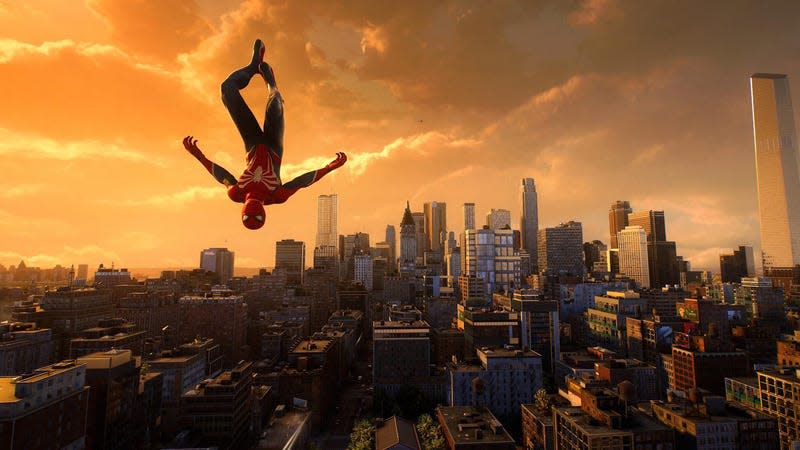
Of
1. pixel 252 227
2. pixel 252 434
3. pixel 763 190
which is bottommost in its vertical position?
pixel 252 434

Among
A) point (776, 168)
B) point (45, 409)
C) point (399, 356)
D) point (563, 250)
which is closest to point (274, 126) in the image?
point (45, 409)

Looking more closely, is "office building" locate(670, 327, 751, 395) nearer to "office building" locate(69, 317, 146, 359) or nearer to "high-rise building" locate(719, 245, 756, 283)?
"office building" locate(69, 317, 146, 359)

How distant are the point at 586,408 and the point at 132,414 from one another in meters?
46.6

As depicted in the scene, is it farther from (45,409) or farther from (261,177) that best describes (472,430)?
(261,177)

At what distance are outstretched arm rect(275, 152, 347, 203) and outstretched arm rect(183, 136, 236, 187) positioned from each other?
1031mm

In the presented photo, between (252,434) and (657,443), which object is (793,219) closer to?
(657,443)

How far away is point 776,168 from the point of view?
164m

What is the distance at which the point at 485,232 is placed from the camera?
430 feet

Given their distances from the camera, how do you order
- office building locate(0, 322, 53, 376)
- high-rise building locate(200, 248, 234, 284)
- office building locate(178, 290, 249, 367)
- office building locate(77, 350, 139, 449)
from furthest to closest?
high-rise building locate(200, 248, 234, 284) → office building locate(178, 290, 249, 367) → office building locate(0, 322, 53, 376) → office building locate(77, 350, 139, 449)

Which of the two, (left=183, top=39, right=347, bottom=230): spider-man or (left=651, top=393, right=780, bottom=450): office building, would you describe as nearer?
(left=183, top=39, right=347, bottom=230): spider-man

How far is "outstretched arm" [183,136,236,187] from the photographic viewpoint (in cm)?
871

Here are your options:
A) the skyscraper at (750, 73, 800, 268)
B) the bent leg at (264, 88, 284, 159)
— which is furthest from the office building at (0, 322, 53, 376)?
the skyscraper at (750, 73, 800, 268)

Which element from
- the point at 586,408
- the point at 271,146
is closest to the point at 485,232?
the point at 586,408

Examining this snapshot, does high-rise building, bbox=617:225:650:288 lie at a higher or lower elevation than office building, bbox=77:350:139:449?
higher
